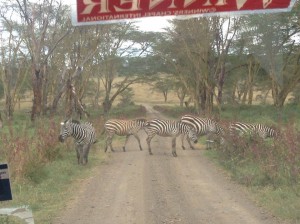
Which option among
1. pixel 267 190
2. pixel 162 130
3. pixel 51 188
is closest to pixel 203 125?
pixel 162 130

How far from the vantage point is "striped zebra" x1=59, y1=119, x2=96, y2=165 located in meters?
11.8

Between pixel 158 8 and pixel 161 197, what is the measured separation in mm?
5218

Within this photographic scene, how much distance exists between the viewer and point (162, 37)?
1096 inches

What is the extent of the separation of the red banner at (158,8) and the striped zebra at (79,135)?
28.0 feet

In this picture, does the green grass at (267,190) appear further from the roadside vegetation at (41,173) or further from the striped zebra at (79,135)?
the striped zebra at (79,135)

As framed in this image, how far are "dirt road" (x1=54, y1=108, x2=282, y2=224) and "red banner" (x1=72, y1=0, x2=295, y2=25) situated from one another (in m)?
3.76

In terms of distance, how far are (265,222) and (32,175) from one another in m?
4.47

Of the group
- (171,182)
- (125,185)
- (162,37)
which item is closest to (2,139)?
(125,185)

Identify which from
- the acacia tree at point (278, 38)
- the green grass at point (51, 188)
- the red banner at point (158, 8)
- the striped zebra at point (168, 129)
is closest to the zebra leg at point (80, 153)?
the green grass at point (51, 188)

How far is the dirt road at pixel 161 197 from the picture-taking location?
6.75m

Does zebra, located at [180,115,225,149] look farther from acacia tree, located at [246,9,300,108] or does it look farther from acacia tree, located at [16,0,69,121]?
acacia tree, located at [16,0,69,121]

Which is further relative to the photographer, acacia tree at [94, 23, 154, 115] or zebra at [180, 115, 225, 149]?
acacia tree at [94, 23, 154, 115]

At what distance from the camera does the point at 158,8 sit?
335 cm

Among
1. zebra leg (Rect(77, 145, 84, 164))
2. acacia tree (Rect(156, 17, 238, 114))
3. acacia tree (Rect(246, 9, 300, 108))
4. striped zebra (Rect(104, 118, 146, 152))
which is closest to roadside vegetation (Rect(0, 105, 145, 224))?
zebra leg (Rect(77, 145, 84, 164))
